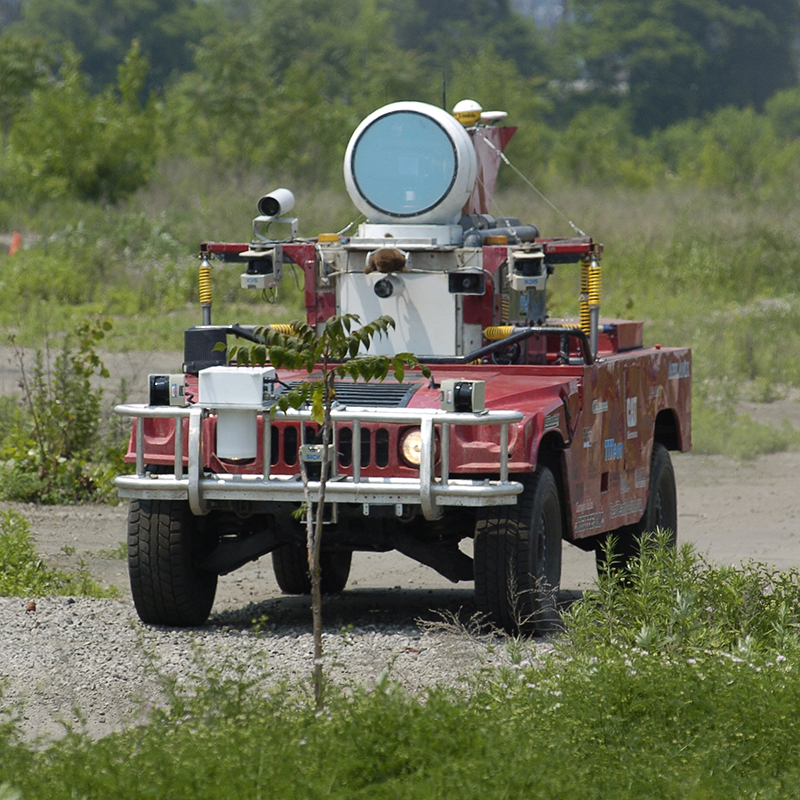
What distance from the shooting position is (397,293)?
845cm

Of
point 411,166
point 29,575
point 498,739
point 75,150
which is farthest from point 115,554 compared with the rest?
point 75,150

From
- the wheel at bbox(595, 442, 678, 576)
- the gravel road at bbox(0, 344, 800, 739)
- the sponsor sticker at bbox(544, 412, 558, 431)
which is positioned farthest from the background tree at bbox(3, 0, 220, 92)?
the sponsor sticker at bbox(544, 412, 558, 431)

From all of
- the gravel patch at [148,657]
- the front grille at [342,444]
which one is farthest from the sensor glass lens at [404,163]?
the gravel patch at [148,657]

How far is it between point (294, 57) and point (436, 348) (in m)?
52.3

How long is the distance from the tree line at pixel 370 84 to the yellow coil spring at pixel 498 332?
4.48m

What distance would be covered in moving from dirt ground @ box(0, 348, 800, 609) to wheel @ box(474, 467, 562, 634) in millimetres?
1078

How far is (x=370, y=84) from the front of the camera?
49219 millimetres

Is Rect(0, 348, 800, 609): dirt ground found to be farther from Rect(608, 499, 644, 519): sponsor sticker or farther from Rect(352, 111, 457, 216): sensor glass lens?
Rect(352, 111, 457, 216): sensor glass lens

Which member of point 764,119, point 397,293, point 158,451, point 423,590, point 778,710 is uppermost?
point 764,119

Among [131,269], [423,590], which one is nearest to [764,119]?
[131,269]

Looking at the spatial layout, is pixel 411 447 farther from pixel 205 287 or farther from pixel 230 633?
pixel 205 287

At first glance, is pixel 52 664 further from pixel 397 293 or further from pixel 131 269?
pixel 131 269

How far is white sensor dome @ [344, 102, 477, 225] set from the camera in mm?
8445

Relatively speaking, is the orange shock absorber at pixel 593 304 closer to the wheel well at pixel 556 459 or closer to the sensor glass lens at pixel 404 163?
the wheel well at pixel 556 459
